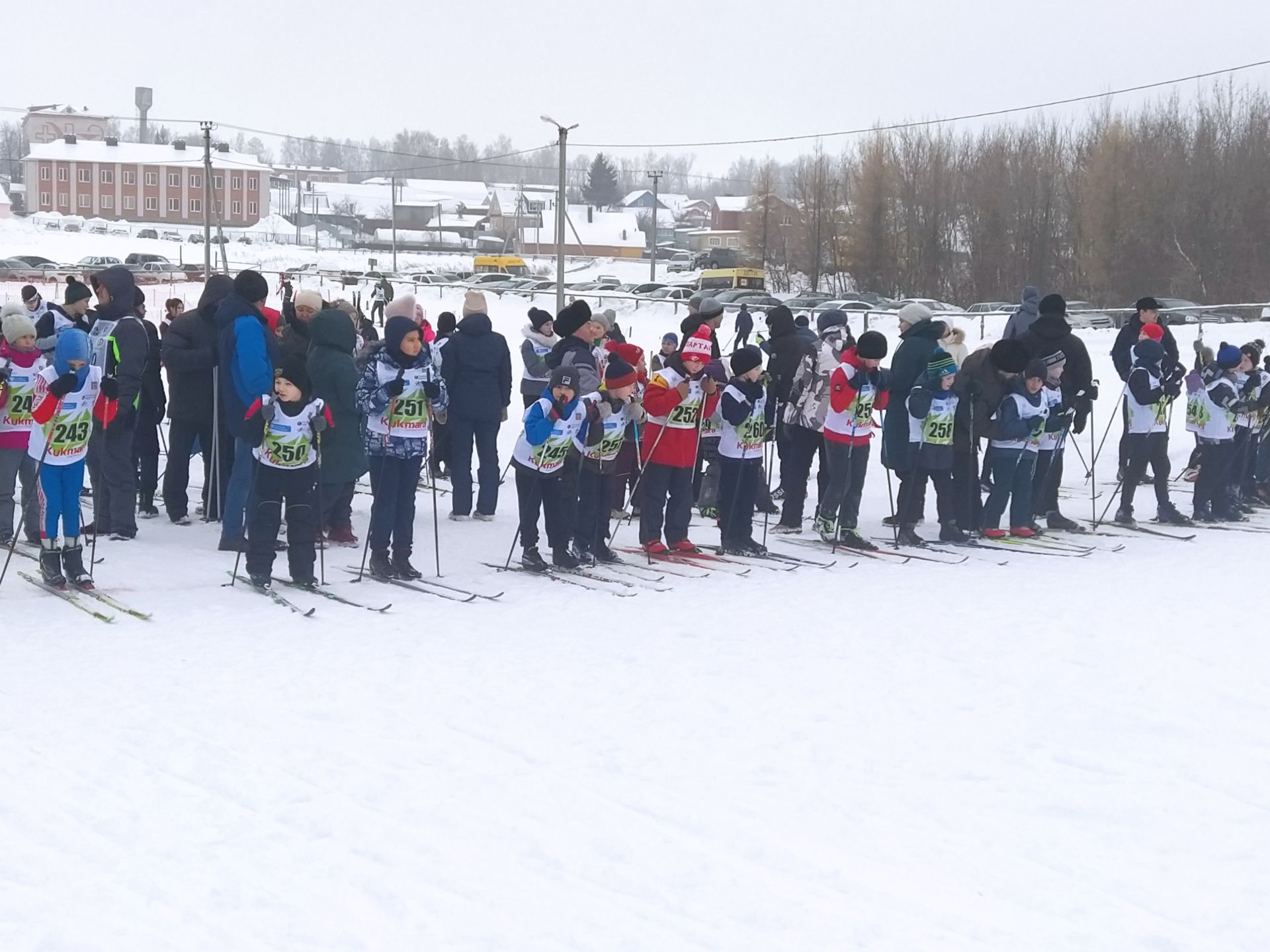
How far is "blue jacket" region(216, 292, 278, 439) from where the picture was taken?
29.8ft

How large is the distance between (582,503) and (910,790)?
4624 mm

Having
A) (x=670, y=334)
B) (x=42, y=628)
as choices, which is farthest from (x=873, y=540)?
(x=42, y=628)

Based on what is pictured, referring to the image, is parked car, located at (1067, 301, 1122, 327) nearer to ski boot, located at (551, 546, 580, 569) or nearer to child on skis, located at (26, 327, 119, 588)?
ski boot, located at (551, 546, 580, 569)

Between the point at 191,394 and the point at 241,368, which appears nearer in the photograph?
the point at 241,368

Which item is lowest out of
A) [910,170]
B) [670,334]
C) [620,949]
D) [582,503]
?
[620,949]

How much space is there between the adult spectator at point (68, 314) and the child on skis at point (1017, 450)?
6842 mm

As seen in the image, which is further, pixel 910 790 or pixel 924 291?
pixel 924 291

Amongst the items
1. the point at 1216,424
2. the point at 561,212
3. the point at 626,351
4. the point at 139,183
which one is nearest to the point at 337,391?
the point at 626,351

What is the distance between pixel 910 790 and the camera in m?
5.31

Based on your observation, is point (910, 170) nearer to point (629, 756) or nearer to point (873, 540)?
point (873, 540)

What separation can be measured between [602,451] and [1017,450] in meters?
3.74

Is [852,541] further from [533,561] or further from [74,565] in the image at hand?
[74,565]

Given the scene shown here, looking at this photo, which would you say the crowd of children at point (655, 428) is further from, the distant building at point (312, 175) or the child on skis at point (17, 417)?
the distant building at point (312, 175)

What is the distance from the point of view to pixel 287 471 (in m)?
8.34
